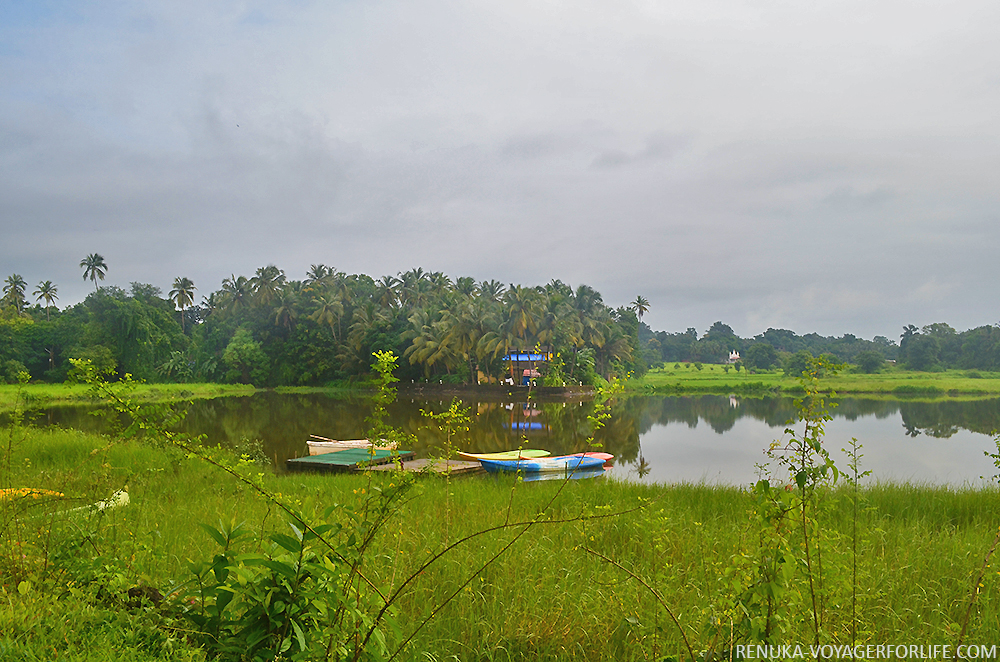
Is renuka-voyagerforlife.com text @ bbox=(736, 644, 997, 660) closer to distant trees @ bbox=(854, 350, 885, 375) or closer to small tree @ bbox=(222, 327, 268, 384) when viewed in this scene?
small tree @ bbox=(222, 327, 268, 384)

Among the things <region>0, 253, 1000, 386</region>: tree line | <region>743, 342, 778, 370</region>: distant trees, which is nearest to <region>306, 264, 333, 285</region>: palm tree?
<region>0, 253, 1000, 386</region>: tree line

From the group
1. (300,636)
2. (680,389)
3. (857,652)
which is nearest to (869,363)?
(680,389)

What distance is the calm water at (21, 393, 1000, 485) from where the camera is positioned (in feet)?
56.6

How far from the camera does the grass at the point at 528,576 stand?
2.21 metres

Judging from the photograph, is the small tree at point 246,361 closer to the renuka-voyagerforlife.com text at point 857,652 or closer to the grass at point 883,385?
the grass at point 883,385

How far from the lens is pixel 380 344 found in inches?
1956

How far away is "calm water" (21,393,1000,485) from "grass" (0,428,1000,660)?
5.76 meters

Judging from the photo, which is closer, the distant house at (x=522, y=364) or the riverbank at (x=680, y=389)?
the riverbank at (x=680, y=389)

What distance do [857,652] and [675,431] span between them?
987 inches

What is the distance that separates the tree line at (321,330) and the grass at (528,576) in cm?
3395

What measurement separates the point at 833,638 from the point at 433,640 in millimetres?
1882

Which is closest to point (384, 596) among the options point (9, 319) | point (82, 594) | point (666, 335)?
point (82, 594)

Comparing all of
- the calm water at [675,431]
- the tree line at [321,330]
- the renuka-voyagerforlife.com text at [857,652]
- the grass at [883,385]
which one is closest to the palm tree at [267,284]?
the tree line at [321,330]

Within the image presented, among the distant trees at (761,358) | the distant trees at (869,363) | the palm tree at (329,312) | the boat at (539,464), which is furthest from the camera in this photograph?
the distant trees at (761,358)
